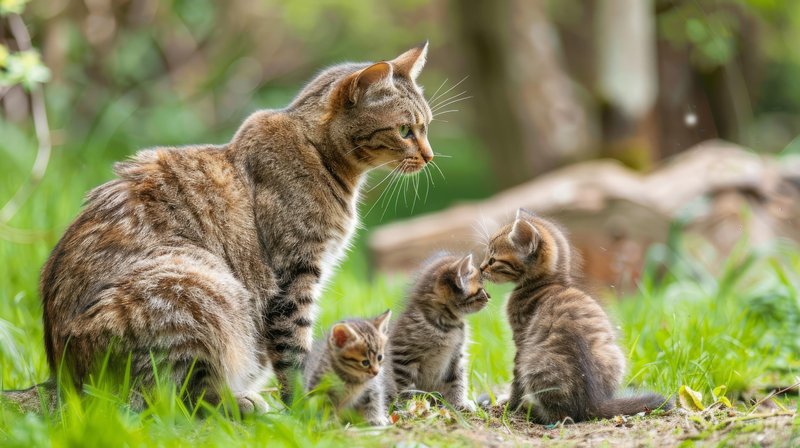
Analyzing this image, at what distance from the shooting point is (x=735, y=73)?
45.1 ft

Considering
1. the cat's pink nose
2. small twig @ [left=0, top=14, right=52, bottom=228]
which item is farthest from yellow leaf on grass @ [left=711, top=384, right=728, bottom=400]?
small twig @ [left=0, top=14, right=52, bottom=228]

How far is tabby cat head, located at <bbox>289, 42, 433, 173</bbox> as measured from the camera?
4438 millimetres

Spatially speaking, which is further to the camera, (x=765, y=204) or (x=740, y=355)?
(x=765, y=204)

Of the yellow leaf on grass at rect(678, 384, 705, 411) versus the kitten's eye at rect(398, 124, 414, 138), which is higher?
the kitten's eye at rect(398, 124, 414, 138)

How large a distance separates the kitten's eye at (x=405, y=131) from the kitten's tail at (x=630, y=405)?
1600 mm

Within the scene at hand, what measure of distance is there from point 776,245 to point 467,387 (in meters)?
3.65

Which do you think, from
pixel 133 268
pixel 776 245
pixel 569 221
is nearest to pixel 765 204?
pixel 776 245

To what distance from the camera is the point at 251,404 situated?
3.91 meters

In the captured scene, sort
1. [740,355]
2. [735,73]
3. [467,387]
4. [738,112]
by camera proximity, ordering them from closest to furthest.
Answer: [467,387] → [740,355] → [738,112] → [735,73]

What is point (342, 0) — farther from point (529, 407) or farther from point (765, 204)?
point (529, 407)

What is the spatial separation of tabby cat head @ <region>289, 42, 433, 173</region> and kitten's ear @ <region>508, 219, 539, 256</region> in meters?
0.57

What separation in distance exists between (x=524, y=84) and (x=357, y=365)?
810cm

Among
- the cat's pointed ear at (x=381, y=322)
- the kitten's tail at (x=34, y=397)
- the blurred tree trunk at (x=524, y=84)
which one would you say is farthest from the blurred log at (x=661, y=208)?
the kitten's tail at (x=34, y=397)

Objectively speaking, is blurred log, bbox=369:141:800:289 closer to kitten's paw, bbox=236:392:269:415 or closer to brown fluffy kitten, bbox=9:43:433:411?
brown fluffy kitten, bbox=9:43:433:411
